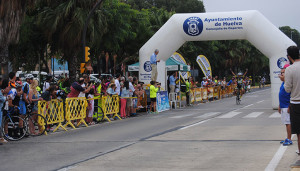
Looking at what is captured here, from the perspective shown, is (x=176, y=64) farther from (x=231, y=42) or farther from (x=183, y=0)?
(x=183, y=0)

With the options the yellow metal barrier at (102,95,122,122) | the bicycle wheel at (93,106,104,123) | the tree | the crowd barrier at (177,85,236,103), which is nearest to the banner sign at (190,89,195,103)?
the crowd barrier at (177,85,236,103)

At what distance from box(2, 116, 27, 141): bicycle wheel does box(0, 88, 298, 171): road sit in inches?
15.9

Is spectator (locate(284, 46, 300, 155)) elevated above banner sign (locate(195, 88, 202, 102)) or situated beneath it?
elevated above

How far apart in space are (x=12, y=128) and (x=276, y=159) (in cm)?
815

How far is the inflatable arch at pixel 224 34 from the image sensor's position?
80.2ft

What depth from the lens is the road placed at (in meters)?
9.15

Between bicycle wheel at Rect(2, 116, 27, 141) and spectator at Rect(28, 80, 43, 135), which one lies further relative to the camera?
spectator at Rect(28, 80, 43, 135)

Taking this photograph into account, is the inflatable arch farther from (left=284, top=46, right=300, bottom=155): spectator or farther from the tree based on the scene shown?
the tree

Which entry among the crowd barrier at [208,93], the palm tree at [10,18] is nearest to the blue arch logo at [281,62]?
the crowd barrier at [208,93]

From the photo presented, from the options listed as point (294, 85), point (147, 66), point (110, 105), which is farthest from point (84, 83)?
point (294, 85)

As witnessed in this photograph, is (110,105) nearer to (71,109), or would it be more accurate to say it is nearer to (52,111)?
(71,109)

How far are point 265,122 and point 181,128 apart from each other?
3.57 m

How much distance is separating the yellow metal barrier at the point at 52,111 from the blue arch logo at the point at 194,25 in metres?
11.3

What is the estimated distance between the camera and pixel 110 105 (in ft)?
68.9
